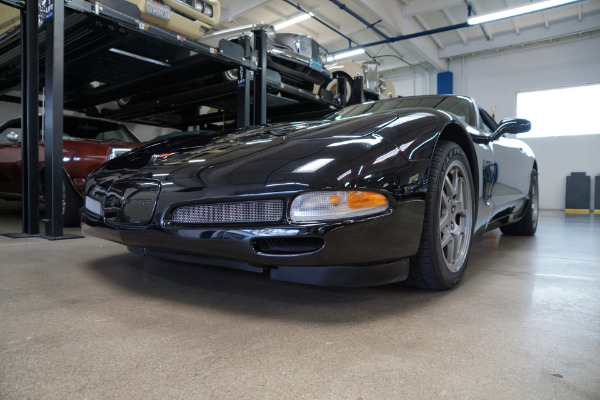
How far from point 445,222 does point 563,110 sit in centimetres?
1070

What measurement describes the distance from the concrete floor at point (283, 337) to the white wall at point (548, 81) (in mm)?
9722

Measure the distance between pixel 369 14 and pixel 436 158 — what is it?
8.15 m

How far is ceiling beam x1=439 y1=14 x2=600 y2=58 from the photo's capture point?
9274mm

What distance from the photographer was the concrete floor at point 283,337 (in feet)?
2.63

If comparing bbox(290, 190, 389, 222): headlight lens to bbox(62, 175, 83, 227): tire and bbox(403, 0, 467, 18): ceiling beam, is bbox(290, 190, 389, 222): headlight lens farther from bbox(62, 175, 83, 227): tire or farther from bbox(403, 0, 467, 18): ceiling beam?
bbox(403, 0, 467, 18): ceiling beam

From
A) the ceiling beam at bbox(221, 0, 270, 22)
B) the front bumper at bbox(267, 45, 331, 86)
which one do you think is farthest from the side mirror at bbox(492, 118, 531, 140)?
the ceiling beam at bbox(221, 0, 270, 22)

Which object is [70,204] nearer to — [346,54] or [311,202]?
[311,202]

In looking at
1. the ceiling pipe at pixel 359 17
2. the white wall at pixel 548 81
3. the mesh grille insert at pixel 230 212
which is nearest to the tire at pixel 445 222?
the mesh grille insert at pixel 230 212

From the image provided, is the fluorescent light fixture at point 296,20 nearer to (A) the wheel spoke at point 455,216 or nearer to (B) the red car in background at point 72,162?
(B) the red car in background at point 72,162

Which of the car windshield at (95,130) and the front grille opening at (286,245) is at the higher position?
the car windshield at (95,130)

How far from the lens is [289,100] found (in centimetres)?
547

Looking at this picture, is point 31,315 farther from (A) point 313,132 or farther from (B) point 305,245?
(A) point 313,132

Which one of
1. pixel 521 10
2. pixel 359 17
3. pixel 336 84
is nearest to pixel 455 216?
pixel 336 84

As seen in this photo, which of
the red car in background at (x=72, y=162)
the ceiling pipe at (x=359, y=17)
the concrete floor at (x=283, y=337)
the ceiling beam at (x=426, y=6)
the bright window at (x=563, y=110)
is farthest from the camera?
the bright window at (x=563, y=110)
